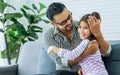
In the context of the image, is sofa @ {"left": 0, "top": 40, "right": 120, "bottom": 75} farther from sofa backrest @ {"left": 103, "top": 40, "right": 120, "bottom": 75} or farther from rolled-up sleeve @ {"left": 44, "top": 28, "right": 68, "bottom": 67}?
rolled-up sleeve @ {"left": 44, "top": 28, "right": 68, "bottom": 67}

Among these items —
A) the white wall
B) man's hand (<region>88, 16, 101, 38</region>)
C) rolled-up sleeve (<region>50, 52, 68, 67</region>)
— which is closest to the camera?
man's hand (<region>88, 16, 101, 38</region>)

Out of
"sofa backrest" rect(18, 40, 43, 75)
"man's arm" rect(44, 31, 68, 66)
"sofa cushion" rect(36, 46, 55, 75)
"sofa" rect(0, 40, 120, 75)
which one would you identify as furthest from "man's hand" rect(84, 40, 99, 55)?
"sofa backrest" rect(18, 40, 43, 75)

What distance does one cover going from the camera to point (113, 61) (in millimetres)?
1973

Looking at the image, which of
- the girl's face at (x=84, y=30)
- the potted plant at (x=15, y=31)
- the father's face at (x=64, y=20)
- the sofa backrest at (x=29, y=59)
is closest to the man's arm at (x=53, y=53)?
the father's face at (x=64, y=20)

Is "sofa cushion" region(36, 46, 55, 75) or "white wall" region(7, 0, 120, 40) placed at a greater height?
"white wall" region(7, 0, 120, 40)

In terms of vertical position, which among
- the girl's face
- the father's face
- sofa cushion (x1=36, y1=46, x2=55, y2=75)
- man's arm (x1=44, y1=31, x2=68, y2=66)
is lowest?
sofa cushion (x1=36, y1=46, x2=55, y2=75)

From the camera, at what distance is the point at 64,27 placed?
1.94m

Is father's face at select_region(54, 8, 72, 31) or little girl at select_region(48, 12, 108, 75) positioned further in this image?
father's face at select_region(54, 8, 72, 31)

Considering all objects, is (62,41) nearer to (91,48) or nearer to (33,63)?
(91,48)

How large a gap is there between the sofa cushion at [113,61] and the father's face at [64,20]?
39cm

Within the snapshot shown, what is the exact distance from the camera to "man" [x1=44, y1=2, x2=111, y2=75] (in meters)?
1.72

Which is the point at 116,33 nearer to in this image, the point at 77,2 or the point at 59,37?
the point at 77,2

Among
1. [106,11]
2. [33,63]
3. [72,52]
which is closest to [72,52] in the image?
[72,52]

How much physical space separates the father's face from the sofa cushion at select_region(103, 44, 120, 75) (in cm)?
39
